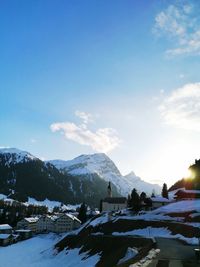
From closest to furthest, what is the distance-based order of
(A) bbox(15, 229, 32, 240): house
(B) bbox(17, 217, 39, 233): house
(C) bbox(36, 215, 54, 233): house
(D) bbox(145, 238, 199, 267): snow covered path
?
(D) bbox(145, 238, 199, 267): snow covered path
(A) bbox(15, 229, 32, 240): house
(C) bbox(36, 215, 54, 233): house
(B) bbox(17, 217, 39, 233): house

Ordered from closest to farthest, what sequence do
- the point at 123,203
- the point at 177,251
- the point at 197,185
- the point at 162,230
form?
1. the point at 177,251
2. the point at 162,230
3. the point at 197,185
4. the point at 123,203

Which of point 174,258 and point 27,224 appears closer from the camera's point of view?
point 174,258

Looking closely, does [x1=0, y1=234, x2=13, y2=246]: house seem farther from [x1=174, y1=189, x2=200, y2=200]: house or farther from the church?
[x1=174, y1=189, x2=200, y2=200]: house

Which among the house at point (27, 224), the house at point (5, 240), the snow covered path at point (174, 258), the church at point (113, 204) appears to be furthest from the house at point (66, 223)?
the snow covered path at point (174, 258)

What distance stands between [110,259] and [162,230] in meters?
22.9

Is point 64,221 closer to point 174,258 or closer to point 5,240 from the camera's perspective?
point 5,240

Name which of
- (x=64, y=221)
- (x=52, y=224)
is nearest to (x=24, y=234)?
(x=52, y=224)

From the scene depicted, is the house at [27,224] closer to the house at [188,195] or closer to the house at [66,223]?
the house at [66,223]

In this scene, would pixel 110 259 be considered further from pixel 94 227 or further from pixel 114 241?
pixel 94 227

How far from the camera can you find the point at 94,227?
4058 inches

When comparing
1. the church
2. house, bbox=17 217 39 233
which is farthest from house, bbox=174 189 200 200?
house, bbox=17 217 39 233

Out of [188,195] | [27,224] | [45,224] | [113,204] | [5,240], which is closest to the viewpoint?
[188,195]

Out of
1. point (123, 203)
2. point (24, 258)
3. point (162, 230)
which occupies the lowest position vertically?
point (24, 258)

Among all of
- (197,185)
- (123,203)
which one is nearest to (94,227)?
(197,185)
